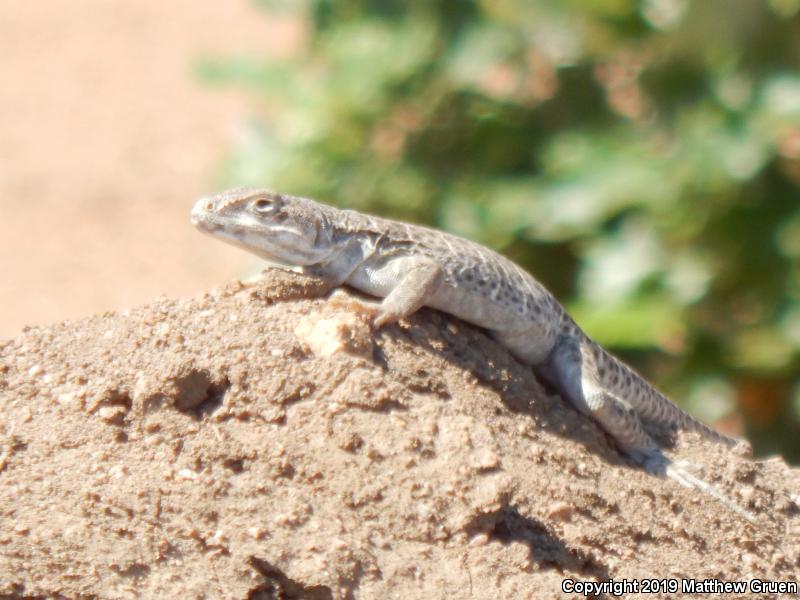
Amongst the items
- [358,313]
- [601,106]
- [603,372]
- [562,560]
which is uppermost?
[601,106]

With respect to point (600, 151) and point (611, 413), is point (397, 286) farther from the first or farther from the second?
point (600, 151)

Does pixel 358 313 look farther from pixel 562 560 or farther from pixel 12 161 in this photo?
pixel 12 161

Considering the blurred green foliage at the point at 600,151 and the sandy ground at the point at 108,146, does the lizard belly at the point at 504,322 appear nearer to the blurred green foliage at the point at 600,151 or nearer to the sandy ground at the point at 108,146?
the blurred green foliage at the point at 600,151

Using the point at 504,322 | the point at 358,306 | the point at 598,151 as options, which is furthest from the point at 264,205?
the point at 598,151

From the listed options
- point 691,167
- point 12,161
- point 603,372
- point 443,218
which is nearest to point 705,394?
point 691,167

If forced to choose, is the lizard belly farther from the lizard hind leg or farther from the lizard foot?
the lizard foot
